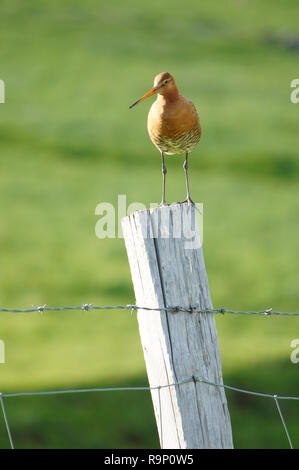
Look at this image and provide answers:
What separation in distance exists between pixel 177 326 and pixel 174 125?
211 cm

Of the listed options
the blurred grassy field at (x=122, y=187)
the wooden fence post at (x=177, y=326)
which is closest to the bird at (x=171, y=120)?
the wooden fence post at (x=177, y=326)

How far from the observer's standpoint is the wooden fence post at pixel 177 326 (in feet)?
13.6

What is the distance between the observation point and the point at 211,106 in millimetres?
36125

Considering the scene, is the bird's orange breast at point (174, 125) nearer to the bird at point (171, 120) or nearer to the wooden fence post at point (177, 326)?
the bird at point (171, 120)

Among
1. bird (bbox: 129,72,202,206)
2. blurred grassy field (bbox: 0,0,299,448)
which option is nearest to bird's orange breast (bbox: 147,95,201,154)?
bird (bbox: 129,72,202,206)

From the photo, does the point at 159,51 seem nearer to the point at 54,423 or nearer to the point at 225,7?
the point at 225,7

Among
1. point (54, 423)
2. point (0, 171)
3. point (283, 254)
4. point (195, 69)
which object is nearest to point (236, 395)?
point (54, 423)

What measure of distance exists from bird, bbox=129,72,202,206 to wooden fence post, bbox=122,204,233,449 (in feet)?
5.34

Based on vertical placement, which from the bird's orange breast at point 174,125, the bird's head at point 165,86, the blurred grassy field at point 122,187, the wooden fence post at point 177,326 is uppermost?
the blurred grassy field at point 122,187

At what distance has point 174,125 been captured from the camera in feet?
19.2

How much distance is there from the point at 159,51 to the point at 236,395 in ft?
91.2

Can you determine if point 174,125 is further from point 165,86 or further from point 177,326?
point 177,326

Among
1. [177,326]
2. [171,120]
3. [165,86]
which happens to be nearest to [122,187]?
[165,86]

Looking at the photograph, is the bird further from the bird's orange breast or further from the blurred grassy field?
the blurred grassy field
